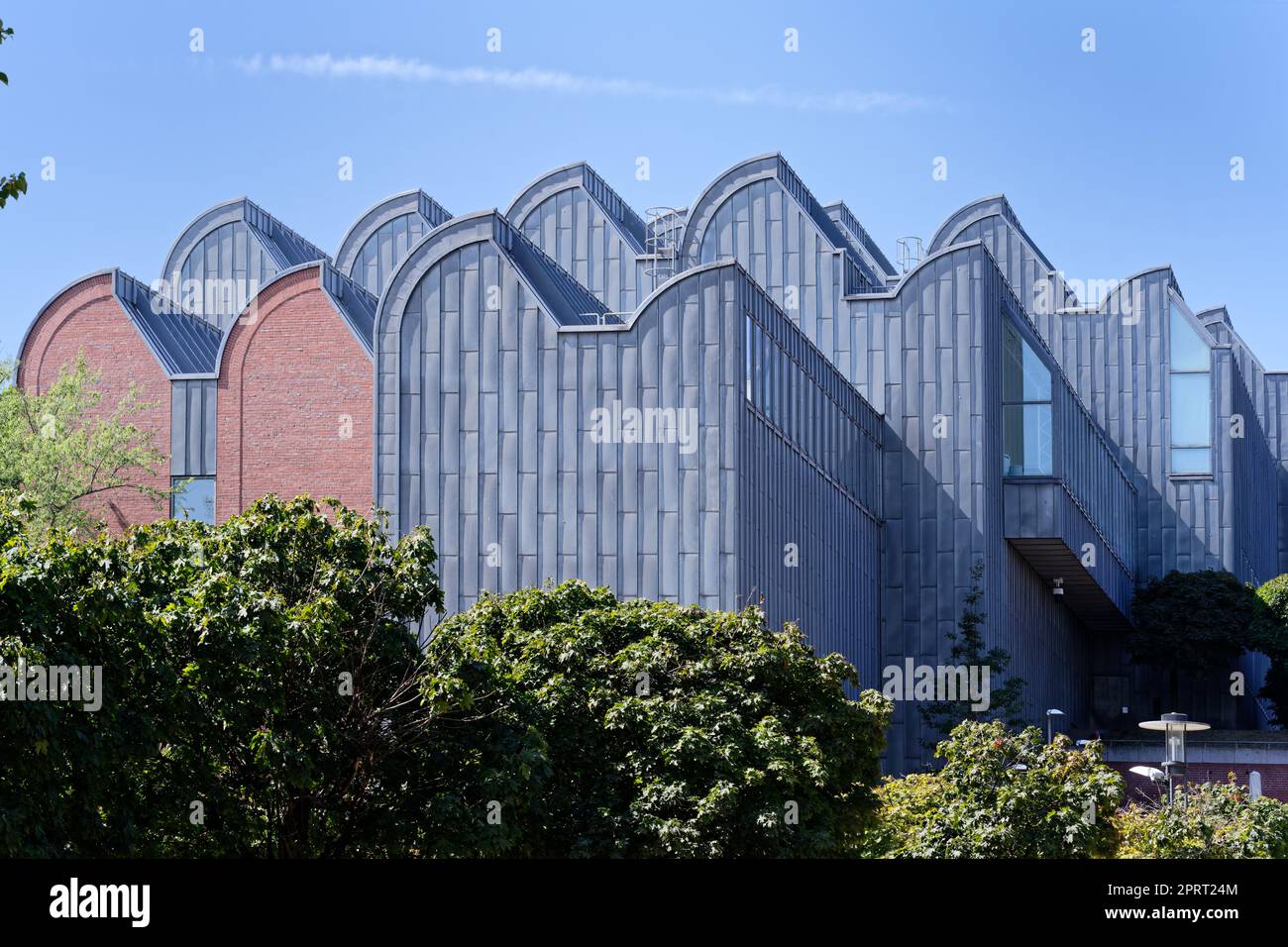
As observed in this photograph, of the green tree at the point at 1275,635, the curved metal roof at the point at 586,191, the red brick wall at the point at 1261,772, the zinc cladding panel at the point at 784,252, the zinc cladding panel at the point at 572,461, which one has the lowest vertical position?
the red brick wall at the point at 1261,772

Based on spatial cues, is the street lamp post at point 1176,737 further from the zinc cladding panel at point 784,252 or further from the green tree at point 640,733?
the zinc cladding panel at point 784,252

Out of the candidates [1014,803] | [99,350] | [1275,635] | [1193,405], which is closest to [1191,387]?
[1193,405]

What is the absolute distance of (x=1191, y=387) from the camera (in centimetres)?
7375

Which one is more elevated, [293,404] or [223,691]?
[293,404]

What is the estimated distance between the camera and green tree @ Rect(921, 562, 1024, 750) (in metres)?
52.3

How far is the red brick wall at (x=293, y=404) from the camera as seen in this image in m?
50.9

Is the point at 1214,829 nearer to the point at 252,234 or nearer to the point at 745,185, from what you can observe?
the point at 745,185

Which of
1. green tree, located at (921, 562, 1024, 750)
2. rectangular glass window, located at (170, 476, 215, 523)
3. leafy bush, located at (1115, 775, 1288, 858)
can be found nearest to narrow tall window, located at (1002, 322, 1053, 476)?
green tree, located at (921, 562, 1024, 750)

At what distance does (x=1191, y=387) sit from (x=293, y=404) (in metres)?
37.8

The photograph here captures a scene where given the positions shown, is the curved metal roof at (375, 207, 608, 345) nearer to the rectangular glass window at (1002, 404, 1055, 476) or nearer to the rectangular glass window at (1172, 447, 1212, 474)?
Result: the rectangular glass window at (1002, 404, 1055, 476)

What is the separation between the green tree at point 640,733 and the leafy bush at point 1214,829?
4649mm

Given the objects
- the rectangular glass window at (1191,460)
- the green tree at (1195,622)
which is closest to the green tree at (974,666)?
the green tree at (1195,622)

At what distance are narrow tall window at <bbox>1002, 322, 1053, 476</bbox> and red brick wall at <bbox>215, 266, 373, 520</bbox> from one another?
755 inches
